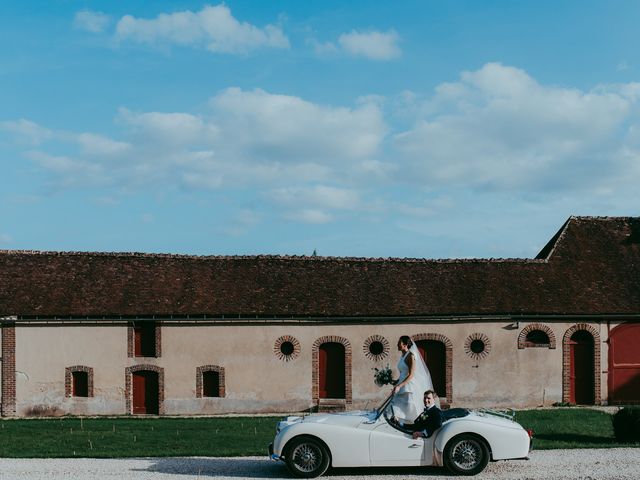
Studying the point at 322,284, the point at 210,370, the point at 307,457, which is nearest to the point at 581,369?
the point at 322,284

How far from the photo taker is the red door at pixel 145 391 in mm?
26203

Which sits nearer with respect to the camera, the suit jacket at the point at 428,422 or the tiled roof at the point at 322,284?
the suit jacket at the point at 428,422

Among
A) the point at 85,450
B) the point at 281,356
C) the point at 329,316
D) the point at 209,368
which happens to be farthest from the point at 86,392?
the point at 85,450

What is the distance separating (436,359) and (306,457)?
15024mm

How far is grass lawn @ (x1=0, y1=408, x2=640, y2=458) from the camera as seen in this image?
50.1ft

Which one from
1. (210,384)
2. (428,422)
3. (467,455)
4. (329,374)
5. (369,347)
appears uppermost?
(369,347)

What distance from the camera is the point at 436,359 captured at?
2669 cm

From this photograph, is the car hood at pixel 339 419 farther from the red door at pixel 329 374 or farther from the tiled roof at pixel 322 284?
the red door at pixel 329 374

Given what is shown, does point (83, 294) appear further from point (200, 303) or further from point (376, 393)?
point (376, 393)

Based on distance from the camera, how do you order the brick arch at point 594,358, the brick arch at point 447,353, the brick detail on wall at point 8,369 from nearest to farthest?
the brick detail on wall at point 8,369 → the brick arch at point 447,353 → the brick arch at point 594,358

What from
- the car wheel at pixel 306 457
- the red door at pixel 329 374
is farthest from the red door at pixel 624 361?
the car wheel at pixel 306 457

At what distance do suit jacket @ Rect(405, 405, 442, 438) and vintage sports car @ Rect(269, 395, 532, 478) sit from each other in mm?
94

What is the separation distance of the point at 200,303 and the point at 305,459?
A: 48.1 ft

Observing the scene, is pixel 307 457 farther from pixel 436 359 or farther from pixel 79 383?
pixel 79 383
